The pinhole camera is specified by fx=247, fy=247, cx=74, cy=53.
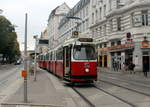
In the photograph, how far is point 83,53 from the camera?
15586 mm

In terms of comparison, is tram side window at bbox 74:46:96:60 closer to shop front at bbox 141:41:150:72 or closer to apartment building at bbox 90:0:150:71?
shop front at bbox 141:41:150:72

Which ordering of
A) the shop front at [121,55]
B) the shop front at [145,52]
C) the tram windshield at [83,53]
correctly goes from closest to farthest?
the tram windshield at [83,53] → the shop front at [145,52] → the shop front at [121,55]

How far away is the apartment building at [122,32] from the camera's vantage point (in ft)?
110

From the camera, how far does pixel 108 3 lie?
140 feet

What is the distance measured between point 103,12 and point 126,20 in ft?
32.9

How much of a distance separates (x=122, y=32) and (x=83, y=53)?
23128mm

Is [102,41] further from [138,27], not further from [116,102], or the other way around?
[116,102]

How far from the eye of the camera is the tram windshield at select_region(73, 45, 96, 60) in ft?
50.8

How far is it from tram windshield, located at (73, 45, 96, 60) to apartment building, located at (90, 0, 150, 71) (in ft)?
63.1

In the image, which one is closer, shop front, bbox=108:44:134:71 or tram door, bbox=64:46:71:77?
tram door, bbox=64:46:71:77

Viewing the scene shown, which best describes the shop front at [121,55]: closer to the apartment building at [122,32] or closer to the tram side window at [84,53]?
the apartment building at [122,32]

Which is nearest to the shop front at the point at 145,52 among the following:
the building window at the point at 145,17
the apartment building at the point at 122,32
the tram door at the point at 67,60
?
the apartment building at the point at 122,32

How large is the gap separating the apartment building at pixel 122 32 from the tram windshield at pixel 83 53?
1923 centimetres

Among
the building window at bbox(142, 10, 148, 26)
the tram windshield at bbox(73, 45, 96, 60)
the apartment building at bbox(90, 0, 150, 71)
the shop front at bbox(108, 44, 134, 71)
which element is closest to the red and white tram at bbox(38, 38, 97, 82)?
the tram windshield at bbox(73, 45, 96, 60)
